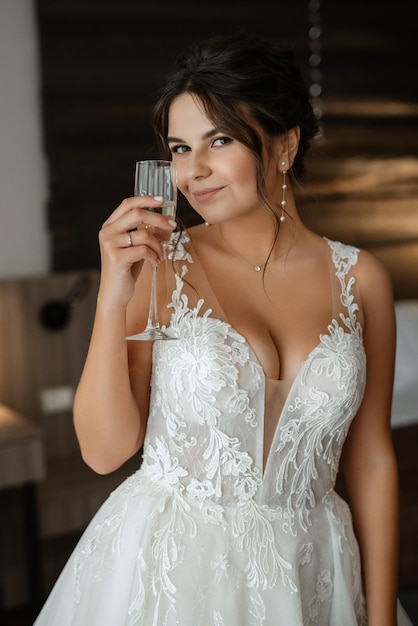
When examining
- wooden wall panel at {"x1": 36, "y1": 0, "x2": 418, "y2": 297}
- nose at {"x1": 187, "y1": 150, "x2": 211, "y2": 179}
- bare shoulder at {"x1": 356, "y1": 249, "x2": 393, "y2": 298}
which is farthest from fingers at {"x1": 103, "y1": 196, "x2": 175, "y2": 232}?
wooden wall panel at {"x1": 36, "y1": 0, "x2": 418, "y2": 297}

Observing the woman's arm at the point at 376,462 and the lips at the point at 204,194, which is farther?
the woman's arm at the point at 376,462

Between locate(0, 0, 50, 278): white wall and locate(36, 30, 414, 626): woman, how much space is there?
1832mm

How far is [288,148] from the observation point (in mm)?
1850

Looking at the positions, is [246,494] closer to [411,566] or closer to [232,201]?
[232,201]

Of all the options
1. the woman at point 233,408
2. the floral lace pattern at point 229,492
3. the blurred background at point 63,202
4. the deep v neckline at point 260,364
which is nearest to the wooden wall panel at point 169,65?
the blurred background at point 63,202

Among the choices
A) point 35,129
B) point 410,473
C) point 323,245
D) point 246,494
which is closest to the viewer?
point 246,494

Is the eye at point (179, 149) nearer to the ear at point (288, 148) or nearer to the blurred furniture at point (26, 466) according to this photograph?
the ear at point (288, 148)

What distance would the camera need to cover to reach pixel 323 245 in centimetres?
192

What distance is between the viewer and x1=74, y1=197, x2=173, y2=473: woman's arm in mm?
1398

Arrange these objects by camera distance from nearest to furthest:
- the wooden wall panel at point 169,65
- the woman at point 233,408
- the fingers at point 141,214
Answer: the fingers at point 141,214, the woman at point 233,408, the wooden wall panel at point 169,65

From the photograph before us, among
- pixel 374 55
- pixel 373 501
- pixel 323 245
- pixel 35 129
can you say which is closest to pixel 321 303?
pixel 323 245

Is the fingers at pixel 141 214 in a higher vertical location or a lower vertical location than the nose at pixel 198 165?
lower

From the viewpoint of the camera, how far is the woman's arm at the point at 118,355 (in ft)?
4.59

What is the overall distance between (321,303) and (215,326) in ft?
0.99
